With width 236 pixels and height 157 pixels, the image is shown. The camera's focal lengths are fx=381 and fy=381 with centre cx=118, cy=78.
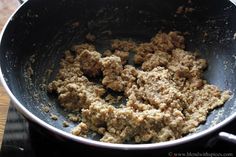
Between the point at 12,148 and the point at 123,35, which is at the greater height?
the point at 123,35

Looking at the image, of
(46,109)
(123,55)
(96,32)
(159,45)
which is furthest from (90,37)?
(46,109)

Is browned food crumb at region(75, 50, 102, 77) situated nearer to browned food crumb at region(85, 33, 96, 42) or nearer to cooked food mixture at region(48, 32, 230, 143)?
cooked food mixture at region(48, 32, 230, 143)

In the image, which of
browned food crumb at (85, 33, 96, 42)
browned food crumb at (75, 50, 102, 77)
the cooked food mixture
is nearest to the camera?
the cooked food mixture

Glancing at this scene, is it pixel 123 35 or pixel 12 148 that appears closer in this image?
pixel 12 148

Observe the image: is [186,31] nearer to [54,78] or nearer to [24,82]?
[54,78]

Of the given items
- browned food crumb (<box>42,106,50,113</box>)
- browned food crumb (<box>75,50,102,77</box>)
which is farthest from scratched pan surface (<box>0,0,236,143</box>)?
browned food crumb (<box>75,50,102,77</box>)

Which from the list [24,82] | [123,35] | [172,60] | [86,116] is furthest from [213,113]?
[24,82]
